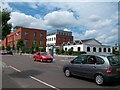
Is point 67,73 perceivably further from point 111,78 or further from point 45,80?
point 111,78

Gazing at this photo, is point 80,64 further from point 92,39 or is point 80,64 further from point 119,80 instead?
point 92,39

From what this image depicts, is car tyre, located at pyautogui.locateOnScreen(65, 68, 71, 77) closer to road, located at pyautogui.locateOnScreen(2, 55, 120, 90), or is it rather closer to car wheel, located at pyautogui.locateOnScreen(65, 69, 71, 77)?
car wheel, located at pyautogui.locateOnScreen(65, 69, 71, 77)

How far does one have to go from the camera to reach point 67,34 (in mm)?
120438

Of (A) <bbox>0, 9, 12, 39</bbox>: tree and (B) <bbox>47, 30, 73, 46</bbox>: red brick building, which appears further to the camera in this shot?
(B) <bbox>47, 30, 73, 46</bbox>: red brick building

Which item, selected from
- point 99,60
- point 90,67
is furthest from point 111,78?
point 90,67

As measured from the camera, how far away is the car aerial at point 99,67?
10.0 metres

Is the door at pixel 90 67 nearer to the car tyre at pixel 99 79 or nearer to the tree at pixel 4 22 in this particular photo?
the car tyre at pixel 99 79

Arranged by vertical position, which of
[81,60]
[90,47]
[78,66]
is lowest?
[78,66]

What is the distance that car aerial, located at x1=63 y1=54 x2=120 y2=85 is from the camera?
32.8 feet

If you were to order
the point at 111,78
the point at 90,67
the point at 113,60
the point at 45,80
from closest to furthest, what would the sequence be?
1. the point at 111,78
2. the point at 113,60
3. the point at 90,67
4. the point at 45,80

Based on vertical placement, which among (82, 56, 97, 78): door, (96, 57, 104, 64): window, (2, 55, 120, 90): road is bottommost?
(2, 55, 120, 90): road

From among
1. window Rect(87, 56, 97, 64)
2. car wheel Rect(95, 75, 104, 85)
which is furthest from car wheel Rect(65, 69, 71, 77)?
car wheel Rect(95, 75, 104, 85)

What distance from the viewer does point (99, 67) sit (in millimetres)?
10336

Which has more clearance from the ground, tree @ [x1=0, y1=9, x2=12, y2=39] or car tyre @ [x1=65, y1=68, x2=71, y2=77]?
tree @ [x1=0, y1=9, x2=12, y2=39]
